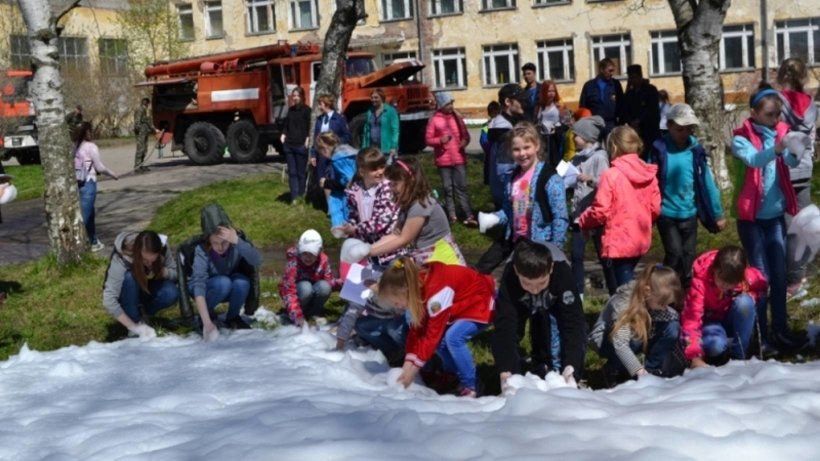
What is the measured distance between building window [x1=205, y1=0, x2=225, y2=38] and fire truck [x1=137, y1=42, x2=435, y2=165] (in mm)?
26024

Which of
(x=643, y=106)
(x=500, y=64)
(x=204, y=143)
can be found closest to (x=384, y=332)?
(x=643, y=106)

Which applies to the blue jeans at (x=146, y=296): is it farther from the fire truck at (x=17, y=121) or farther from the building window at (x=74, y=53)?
the building window at (x=74, y=53)

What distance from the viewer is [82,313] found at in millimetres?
10266

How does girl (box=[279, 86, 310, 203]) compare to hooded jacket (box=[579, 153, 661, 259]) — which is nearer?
hooded jacket (box=[579, 153, 661, 259])

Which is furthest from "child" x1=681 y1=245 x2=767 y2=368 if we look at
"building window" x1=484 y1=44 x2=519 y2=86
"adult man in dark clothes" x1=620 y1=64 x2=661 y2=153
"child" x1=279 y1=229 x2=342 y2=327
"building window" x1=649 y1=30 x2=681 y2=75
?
"building window" x1=484 y1=44 x2=519 y2=86

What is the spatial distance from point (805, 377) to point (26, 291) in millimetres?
7794

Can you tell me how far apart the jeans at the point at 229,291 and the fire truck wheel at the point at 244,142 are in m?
16.5

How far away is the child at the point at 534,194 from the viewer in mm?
7672

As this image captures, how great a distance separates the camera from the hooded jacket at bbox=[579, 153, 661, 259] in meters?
7.95

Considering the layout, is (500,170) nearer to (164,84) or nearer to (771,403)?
(771,403)

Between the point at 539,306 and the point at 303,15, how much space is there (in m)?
44.6

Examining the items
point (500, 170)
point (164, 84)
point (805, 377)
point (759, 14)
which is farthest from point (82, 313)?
point (759, 14)

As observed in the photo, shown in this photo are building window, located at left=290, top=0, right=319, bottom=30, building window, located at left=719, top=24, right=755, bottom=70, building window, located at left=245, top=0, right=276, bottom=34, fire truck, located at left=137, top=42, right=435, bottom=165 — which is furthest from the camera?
building window, located at left=245, top=0, right=276, bottom=34

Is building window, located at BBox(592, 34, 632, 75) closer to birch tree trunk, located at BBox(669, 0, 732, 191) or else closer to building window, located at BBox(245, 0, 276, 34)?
building window, located at BBox(245, 0, 276, 34)
